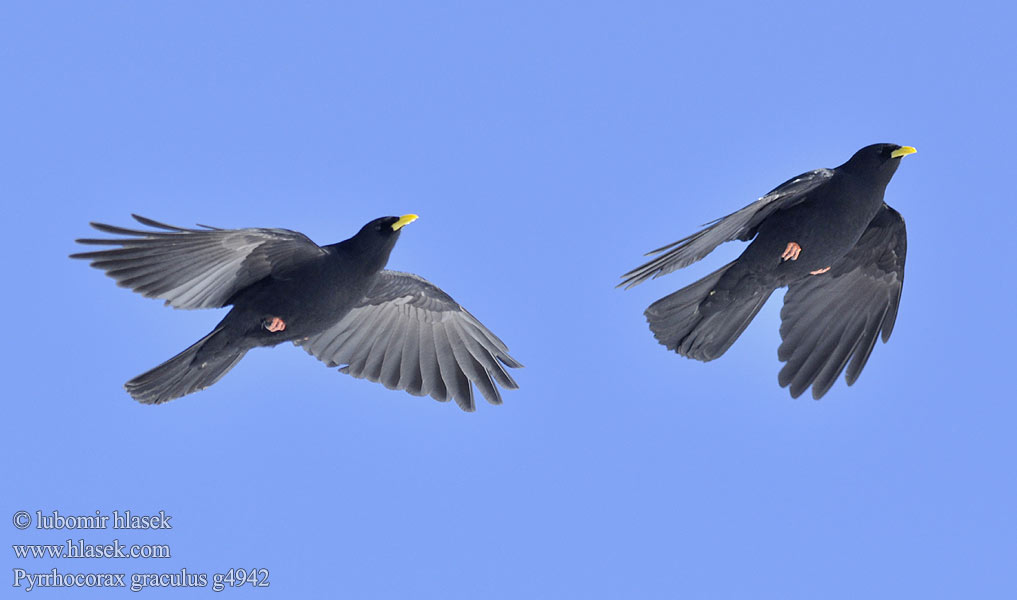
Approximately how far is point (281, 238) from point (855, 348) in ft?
19.5

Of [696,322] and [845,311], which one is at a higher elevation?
[845,311]

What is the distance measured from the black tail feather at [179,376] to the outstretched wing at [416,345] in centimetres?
130

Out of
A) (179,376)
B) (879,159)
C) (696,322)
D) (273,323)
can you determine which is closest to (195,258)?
(273,323)

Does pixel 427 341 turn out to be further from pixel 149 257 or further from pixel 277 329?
pixel 149 257

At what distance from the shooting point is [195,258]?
11156 mm

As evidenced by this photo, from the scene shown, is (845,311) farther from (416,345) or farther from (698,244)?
(416,345)

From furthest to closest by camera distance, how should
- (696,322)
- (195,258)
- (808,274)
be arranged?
(696,322), (808,274), (195,258)

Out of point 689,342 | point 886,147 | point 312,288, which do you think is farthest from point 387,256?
point 886,147

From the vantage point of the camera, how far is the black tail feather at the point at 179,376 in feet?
37.8

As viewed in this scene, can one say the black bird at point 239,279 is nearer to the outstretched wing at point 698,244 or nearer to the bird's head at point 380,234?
the bird's head at point 380,234

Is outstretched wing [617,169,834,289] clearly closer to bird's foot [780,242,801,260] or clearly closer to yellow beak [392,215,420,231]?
bird's foot [780,242,801,260]

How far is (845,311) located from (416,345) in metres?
4.42

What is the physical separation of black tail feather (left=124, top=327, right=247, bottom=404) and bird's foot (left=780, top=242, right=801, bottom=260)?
16.0 ft

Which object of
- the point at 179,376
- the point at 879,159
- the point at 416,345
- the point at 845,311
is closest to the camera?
the point at 179,376
